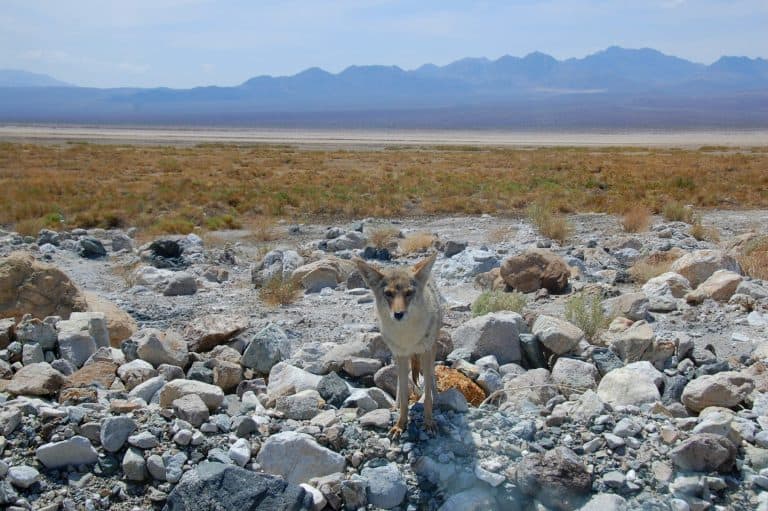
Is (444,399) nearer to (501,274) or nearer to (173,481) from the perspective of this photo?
(173,481)

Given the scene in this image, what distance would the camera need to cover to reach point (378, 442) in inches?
210

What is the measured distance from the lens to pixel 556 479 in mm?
4754

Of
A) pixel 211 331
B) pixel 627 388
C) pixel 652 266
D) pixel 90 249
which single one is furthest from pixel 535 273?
pixel 90 249

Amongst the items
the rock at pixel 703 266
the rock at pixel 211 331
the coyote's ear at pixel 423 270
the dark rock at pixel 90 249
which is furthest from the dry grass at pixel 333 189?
the coyote's ear at pixel 423 270

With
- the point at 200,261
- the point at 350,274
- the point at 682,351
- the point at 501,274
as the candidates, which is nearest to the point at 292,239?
the point at 200,261

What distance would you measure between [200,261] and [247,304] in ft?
11.4

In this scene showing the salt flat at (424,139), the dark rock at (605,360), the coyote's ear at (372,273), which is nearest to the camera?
the coyote's ear at (372,273)

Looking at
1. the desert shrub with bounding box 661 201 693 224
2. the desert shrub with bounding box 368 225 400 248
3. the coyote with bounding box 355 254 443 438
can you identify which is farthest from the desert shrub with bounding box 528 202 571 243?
the coyote with bounding box 355 254 443 438

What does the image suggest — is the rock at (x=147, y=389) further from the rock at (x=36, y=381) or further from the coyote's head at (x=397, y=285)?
the coyote's head at (x=397, y=285)

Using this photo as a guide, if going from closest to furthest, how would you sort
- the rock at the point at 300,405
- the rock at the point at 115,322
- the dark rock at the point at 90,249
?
the rock at the point at 300,405 → the rock at the point at 115,322 → the dark rock at the point at 90,249

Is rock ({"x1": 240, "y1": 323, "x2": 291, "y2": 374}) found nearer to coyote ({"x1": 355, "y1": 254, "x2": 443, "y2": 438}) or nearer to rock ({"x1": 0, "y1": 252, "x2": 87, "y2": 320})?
coyote ({"x1": 355, "y1": 254, "x2": 443, "y2": 438})

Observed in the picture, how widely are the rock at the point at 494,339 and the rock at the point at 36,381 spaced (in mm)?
3870

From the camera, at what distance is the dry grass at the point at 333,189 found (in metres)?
20.8

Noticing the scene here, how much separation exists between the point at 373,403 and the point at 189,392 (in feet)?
5.00
